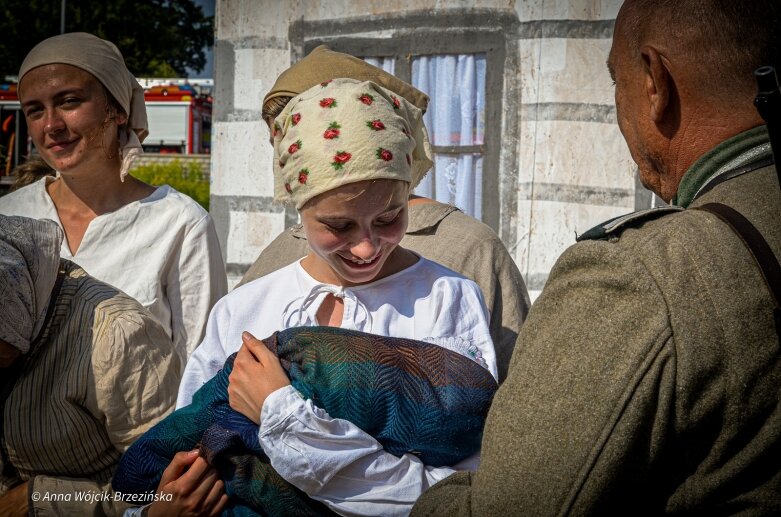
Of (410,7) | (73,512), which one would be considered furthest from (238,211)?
(73,512)

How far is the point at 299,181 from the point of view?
6.91 feet

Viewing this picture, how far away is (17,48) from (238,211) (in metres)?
27.3

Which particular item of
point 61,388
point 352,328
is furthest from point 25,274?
point 352,328

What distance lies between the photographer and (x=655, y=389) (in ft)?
4.46

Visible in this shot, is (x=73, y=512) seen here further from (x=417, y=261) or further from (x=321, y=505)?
(x=417, y=261)

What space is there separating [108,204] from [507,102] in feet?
11.1

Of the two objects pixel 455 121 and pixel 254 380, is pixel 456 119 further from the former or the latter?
pixel 254 380

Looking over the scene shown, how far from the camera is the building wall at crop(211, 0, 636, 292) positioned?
5.77 metres

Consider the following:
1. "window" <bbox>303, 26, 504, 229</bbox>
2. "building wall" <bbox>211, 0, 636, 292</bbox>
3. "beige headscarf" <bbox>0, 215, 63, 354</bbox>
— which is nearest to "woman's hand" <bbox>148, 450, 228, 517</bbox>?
"beige headscarf" <bbox>0, 215, 63, 354</bbox>

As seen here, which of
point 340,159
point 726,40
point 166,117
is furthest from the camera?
point 166,117

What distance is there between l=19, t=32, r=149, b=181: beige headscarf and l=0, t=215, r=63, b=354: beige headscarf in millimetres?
1075

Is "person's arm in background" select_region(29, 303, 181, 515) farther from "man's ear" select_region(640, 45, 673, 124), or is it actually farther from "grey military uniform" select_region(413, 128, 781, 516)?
"man's ear" select_region(640, 45, 673, 124)

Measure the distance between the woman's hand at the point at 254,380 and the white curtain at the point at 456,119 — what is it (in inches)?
176

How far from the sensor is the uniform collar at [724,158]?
1503 mm
